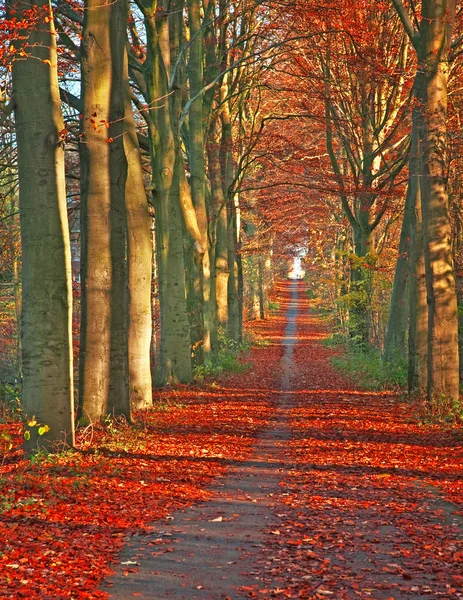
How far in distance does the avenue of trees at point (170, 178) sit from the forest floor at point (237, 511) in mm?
1025

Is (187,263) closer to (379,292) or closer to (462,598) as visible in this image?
(379,292)

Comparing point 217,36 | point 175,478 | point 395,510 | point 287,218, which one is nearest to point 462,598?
point 395,510

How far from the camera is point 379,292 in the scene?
2888 centimetres

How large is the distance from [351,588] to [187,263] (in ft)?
50.0

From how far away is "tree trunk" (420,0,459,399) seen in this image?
1403 cm

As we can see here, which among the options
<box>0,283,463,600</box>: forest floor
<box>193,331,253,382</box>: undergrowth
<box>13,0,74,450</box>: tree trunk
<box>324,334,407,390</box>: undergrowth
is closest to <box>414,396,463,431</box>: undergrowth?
<box>0,283,463,600</box>: forest floor

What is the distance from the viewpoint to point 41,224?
884 centimetres

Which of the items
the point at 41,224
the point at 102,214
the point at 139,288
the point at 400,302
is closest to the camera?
the point at 41,224

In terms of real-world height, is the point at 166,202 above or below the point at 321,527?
above

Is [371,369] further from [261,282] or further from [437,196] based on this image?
[261,282]

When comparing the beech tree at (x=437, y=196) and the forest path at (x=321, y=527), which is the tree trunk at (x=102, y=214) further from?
the beech tree at (x=437, y=196)

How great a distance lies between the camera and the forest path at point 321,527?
17.4ft

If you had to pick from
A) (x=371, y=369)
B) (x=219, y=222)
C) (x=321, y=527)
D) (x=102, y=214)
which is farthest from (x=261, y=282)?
(x=321, y=527)

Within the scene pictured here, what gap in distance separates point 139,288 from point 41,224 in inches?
208
